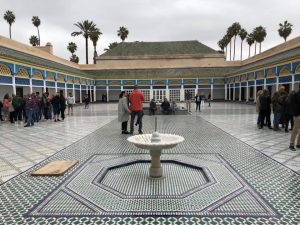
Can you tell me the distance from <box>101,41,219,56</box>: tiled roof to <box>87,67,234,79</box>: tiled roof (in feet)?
19.1

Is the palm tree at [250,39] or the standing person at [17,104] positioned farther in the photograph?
the palm tree at [250,39]

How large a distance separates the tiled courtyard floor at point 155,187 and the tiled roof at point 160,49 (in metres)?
41.0

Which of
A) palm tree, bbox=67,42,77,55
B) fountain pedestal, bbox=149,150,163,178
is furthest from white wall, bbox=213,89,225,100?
palm tree, bbox=67,42,77,55

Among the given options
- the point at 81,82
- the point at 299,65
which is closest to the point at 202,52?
the point at 81,82

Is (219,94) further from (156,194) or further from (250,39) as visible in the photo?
(156,194)

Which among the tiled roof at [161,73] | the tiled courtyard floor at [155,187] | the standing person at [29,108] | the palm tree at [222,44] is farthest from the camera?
the palm tree at [222,44]

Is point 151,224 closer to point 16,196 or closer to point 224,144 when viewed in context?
point 16,196

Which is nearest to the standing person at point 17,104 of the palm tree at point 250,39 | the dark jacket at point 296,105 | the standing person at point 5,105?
the standing person at point 5,105

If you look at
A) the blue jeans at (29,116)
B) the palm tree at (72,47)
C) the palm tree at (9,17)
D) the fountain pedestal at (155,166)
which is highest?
the palm tree at (9,17)

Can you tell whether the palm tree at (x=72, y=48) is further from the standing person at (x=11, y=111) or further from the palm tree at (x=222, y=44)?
the standing person at (x=11, y=111)

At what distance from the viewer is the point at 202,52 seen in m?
45.2

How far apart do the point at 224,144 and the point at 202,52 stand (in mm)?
40564

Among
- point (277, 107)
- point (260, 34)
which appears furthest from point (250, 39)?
point (277, 107)

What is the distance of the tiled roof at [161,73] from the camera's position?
1470 inches
